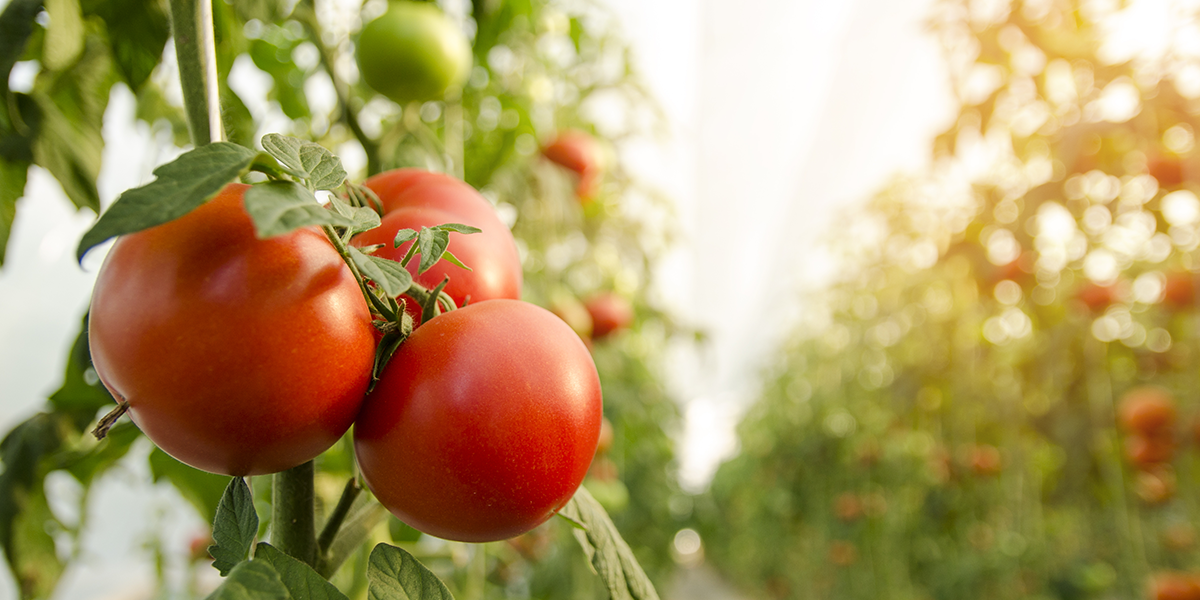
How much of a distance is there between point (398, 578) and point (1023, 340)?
1931mm

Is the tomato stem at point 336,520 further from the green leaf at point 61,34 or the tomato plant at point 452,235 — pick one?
the green leaf at point 61,34

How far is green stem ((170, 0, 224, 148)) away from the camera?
0.21m

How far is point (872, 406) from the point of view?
2.39 m

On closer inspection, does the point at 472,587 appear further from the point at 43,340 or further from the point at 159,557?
the point at 43,340

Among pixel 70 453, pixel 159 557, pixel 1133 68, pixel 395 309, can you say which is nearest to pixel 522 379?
pixel 395 309

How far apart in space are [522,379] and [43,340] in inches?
54.1

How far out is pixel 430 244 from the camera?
0.65 feet

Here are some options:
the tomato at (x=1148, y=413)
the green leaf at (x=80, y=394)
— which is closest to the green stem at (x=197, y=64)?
the green leaf at (x=80, y=394)

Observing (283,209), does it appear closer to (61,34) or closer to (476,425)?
(476,425)

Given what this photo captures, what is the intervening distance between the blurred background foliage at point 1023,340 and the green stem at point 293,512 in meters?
1.19

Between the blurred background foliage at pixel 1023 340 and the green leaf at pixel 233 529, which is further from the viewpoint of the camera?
the blurred background foliage at pixel 1023 340

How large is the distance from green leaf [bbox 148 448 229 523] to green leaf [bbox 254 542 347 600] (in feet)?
0.97

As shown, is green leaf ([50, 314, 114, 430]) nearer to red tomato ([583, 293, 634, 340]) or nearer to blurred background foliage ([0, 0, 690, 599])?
blurred background foliage ([0, 0, 690, 599])

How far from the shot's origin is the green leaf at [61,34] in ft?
1.01
